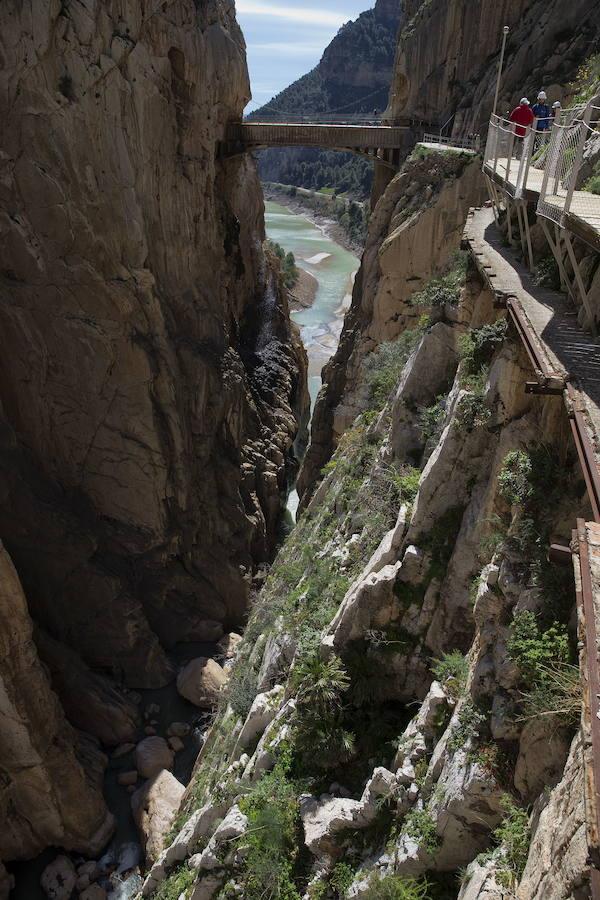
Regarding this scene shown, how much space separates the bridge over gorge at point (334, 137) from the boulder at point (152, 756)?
21.6 meters

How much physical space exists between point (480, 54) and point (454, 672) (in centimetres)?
2449

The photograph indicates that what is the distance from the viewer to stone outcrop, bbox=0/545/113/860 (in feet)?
46.9

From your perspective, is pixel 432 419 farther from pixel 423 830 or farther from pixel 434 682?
pixel 423 830

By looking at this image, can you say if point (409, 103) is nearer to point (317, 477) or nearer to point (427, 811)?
point (317, 477)

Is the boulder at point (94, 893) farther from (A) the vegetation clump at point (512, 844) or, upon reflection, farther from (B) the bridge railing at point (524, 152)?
(B) the bridge railing at point (524, 152)

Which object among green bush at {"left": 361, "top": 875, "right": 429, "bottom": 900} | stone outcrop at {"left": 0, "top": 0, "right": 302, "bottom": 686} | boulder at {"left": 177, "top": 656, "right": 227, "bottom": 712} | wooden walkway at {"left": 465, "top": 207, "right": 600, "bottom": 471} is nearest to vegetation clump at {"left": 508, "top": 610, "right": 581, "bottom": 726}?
wooden walkway at {"left": 465, "top": 207, "right": 600, "bottom": 471}

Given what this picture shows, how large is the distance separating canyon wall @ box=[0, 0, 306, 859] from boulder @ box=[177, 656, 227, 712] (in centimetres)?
112

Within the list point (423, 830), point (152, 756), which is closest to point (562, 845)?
point (423, 830)

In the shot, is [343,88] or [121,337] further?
[343,88]

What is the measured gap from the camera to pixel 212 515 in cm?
2317

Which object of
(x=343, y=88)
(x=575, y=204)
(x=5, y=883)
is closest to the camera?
(x=575, y=204)

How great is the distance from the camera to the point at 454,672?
20.5ft

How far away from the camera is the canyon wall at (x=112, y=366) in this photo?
58.1 feet

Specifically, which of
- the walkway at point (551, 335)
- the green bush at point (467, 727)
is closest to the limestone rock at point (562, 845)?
the green bush at point (467, 727)
